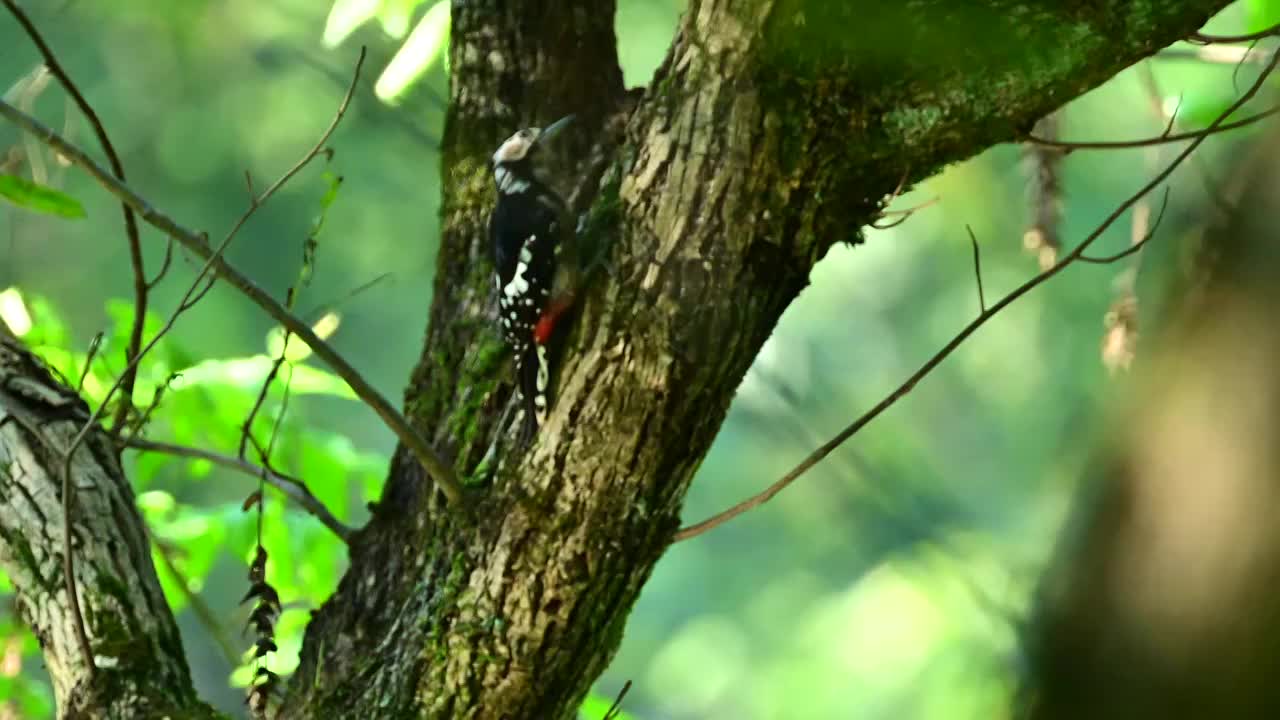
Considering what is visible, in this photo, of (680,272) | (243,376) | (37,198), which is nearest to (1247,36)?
(680,272)

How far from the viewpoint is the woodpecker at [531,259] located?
5.24ft

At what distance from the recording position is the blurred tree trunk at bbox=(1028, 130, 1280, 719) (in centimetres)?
34

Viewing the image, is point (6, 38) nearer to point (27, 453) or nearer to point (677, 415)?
point (27, 453)

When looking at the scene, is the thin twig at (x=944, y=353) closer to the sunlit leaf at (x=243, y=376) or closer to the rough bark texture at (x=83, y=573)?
the rough bark texture at (x=83, y=573)

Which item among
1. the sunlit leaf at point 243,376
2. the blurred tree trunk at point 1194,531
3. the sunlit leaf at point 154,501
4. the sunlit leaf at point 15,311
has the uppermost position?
the sunlit leaf at point 243,376

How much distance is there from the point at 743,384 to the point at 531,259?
1.57 m

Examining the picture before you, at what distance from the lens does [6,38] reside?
432 centimetres

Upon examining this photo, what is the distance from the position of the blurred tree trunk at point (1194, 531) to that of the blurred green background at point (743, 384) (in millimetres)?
1925

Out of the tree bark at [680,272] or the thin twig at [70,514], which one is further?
the thin twig at [70,514]

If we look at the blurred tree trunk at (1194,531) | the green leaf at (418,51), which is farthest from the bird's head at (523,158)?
the blurred tree trunk at (1194,531)

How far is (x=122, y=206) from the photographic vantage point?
1889 millimetres

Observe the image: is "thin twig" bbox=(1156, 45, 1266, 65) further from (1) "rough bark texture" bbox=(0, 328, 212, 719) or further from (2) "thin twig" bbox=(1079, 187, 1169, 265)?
(1) "rough bark texture" bbox=(0, 328, 212, 719)

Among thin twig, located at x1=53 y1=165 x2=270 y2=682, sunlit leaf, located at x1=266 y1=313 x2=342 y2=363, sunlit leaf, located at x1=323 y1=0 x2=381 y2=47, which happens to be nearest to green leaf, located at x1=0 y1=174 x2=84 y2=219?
thin twig, located at x1=53 y1=165 x2=270 y2=682

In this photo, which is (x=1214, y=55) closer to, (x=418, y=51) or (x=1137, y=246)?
(x=1137, y=246)
